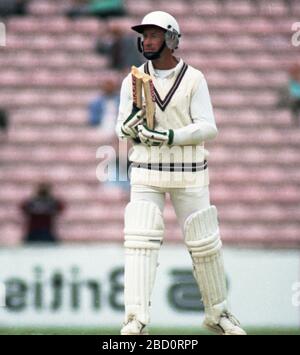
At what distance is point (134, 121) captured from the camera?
7.78m

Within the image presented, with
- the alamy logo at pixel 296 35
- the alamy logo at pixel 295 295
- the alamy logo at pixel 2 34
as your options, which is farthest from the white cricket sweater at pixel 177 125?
the alamy logo at pixel 2 34

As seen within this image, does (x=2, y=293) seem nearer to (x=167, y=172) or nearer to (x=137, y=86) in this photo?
(x=167, y=172)

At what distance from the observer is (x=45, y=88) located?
15.3 metres

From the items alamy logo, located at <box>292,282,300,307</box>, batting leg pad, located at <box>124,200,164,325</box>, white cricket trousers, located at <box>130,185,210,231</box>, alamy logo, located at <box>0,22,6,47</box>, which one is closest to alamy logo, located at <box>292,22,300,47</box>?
alamy logo, located at <box>0,22,6,47</box>

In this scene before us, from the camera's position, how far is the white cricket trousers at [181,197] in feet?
26.2

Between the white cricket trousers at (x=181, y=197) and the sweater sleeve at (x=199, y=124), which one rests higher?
the sweater sleeve at (x=199, y=124)

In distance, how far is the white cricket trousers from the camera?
8.00m

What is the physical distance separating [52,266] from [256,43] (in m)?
4.52

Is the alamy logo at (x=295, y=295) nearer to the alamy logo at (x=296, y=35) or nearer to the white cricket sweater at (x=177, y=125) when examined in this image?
the alamy logo at (x=296, y=35)

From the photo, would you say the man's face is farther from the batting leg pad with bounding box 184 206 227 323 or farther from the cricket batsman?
the batting leg pad with bounding box 184 206 227 323

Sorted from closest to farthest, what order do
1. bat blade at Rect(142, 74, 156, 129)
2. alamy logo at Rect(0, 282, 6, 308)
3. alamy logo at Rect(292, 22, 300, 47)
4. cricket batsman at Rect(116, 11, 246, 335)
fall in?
bat blade at Rect(142, 74, 156, 129) → cricket batsman at Rect(116, 11, 246, 335) → alamy logo at Rect(0, 282, 6, 308) → alamy logo at Rect(292, 22, 300, 47)

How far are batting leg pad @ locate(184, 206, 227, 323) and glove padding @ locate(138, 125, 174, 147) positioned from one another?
47 cm
